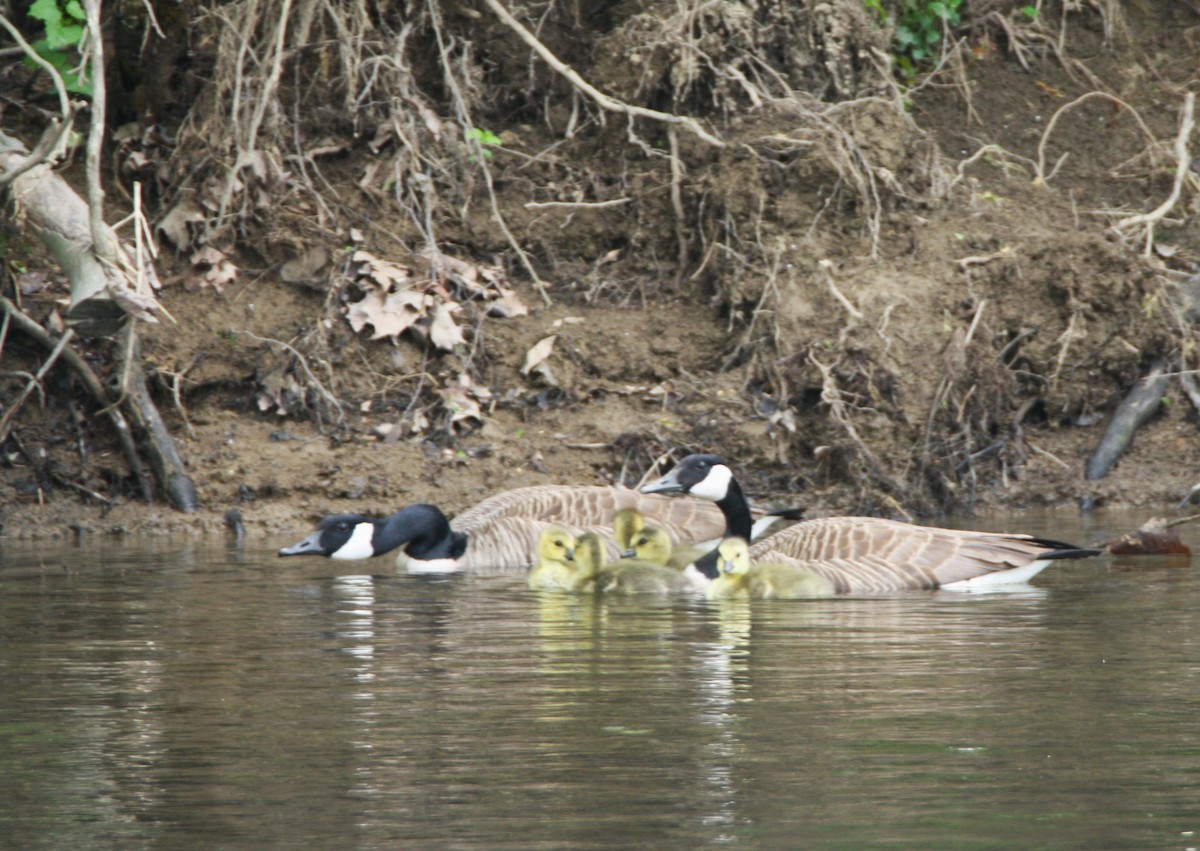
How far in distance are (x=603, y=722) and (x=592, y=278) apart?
916cm

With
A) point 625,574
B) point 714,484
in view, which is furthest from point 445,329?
point 625,574

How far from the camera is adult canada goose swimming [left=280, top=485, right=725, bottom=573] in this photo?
10891 mm

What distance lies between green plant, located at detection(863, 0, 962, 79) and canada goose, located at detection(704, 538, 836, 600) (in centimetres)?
807

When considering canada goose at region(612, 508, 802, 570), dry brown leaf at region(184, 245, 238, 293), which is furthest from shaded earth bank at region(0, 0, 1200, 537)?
canada goose at region(612, 508, 802, 570)

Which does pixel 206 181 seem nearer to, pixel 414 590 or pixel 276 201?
pixel 276 201

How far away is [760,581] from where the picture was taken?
899 centimetres

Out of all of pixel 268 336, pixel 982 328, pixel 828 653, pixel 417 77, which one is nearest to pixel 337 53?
pixel 417 77

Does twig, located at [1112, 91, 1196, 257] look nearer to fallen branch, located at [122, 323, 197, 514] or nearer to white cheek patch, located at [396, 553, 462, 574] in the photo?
white cheek patch, located at [396, 553, 462, 574]

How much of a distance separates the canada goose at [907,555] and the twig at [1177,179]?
5.58 m

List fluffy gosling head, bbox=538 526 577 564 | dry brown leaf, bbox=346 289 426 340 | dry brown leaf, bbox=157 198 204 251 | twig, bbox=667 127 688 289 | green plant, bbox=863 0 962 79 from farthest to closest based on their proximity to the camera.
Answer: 1. green plant, bbox=863 0 962 79
2. twig, bbox=667 127 688 289
3. dry brown leaf, bbox=157 198 204 251
4. dry brown leaf, bbox=346 289 426 340
5. fluffy gosling head, bbox=538 526 577 564

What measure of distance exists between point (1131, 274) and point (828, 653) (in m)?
7.77

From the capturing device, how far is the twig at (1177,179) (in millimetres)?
14273

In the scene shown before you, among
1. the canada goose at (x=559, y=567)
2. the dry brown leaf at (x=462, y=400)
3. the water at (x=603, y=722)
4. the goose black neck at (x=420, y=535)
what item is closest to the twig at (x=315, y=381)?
the dry brown leaf at (x=462, y=400)

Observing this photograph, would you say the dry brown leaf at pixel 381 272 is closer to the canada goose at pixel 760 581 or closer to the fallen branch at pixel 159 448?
the fallen branch at pixel 159 448
